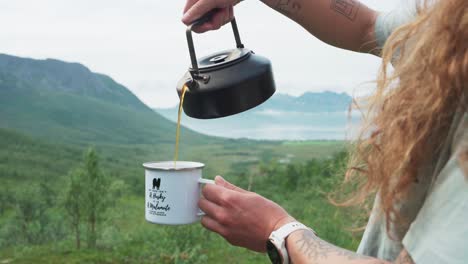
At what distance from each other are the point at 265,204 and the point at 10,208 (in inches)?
116

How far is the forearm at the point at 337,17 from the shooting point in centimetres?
151

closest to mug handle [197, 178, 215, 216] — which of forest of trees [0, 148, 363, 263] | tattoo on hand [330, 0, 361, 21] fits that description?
tattoo on hand [330, 0, 361, 21]

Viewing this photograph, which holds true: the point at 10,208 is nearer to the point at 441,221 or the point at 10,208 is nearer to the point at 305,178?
the point at 305,178

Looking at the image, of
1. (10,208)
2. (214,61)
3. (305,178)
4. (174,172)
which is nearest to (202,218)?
(174,172)

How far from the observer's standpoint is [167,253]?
2.88 metres

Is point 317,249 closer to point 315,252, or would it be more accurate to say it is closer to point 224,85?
point 315,252

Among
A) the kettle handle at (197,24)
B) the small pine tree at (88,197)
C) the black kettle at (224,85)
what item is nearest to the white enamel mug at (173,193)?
the black kettle at (224,85)

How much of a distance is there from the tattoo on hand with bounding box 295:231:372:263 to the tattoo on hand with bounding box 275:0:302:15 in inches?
31.1

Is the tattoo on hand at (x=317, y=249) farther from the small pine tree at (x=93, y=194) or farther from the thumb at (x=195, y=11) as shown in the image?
the small pine tree at (x=93, y=194)

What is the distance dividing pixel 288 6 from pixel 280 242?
2.66ft

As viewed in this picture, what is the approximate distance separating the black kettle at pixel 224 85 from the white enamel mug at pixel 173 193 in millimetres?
171

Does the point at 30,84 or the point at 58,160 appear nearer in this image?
the point at 58,160

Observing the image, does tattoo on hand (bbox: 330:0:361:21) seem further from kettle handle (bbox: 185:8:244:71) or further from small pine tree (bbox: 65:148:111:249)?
small pine tree (bbox: 65:148:111:249)

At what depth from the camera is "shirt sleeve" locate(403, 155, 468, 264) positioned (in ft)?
2.11
